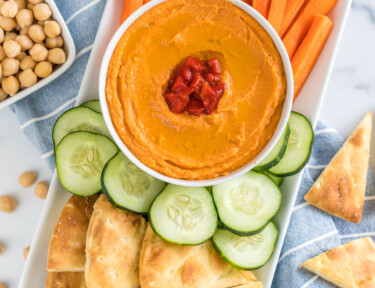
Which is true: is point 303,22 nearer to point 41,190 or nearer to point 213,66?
point 213,66

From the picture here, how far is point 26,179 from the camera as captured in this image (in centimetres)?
395

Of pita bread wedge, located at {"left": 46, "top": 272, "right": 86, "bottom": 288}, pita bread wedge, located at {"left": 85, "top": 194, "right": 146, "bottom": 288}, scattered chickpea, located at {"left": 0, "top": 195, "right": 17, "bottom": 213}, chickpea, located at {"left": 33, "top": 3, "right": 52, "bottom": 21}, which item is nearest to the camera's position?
pita bread wedge, located at {"left": 85, "top": 194, "right": 146, "bottom": 288}

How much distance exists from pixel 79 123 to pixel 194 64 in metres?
0.99

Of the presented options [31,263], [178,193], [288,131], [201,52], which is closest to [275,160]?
[288,131]

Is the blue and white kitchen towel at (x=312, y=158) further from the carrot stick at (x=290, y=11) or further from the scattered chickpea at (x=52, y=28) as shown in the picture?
the carrot stick at (x=290, y=11)

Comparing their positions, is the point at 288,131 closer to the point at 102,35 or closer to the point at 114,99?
the point at 114,99

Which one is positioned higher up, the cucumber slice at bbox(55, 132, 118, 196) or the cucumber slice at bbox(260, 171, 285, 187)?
the cucumber slice at bbox(55, 132, 118, 196)

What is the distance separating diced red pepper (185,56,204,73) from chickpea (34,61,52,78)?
4.19ft

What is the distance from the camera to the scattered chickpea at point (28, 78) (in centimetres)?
357

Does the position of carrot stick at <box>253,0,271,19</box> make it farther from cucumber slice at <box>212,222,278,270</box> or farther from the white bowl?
cucumber slice at <box>212,222,278,270</box>

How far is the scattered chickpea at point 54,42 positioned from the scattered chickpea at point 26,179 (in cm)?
105

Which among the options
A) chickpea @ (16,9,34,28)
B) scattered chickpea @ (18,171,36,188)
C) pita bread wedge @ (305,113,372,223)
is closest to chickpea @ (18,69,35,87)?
chickpea @ (16,9,34,28)

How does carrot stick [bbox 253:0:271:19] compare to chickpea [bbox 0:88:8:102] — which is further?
chickpea [bbox 0:88:8:102]

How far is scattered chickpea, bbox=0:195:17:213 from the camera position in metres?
3.93
